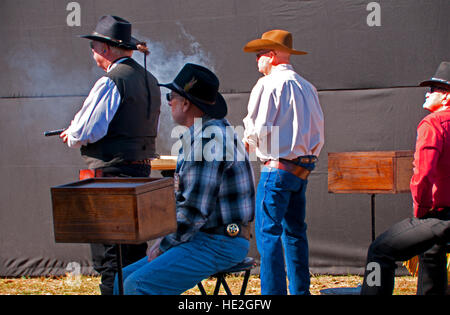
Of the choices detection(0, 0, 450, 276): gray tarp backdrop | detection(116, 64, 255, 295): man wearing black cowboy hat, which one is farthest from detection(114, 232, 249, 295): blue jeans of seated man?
detection(0, 0, 450, 276): gray tarp backdrop

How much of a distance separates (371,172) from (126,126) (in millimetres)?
1773

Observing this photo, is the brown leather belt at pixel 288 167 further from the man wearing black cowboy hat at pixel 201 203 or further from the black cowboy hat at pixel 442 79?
the man wearing black cowboy hat at pixel 201 203

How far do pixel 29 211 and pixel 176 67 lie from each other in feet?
6.37

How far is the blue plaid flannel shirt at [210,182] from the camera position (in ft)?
8.35

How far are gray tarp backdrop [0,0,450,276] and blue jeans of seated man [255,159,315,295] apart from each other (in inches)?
48.0

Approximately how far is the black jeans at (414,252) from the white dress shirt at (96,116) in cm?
182

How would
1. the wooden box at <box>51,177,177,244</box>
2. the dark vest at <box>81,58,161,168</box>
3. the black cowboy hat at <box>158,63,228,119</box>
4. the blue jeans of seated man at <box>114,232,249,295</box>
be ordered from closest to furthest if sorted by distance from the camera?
1. the wooden box at <box>51,177,177,244</box>
2. the blue jeans of seated man at <box>114,232,249,295</box>
3. the black cowboy hat at <box>158,63,228,119</box>
4. the dark vest at <box>81,58,161,168</box>

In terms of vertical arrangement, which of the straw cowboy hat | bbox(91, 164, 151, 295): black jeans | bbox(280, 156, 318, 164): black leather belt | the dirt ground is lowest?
the dirt ground

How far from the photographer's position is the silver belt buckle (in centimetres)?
264

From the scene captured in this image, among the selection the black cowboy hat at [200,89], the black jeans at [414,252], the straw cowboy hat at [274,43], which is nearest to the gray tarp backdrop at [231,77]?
the straw cowboy hat at [274,43]

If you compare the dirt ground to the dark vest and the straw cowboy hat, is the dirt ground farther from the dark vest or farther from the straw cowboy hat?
the straw cowboy hat

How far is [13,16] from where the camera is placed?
18.1ft

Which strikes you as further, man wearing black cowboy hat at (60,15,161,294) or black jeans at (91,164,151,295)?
black jeans at (91,164,151,295)

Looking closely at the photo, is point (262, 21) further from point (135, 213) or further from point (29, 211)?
point (135, 213)
